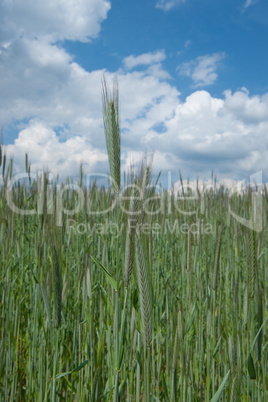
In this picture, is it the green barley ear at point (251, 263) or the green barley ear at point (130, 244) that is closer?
the green barley ear at point (130, 244)

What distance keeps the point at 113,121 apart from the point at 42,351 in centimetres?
62

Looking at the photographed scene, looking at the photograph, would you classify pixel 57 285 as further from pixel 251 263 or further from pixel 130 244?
pixel 251 263

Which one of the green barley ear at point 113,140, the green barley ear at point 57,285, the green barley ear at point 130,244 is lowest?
the green barley ear at point 57,285

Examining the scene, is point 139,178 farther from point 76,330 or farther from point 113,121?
point 76,330

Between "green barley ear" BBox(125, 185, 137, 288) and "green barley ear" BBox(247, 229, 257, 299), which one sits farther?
"green barley ear" BBox(247, 229, 257, 299)

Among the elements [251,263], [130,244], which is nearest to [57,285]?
[130,244]

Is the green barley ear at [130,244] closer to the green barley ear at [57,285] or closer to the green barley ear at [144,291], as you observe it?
the green barley ear at [144,291]

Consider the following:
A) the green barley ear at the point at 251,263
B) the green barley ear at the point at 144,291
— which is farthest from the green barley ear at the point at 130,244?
the green barley ear at the point at 251,263

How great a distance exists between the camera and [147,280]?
1.92ft

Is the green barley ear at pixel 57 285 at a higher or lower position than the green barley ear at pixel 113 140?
lower

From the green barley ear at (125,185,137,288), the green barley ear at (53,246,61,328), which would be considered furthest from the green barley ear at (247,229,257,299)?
the green barley ear at (53,246,61,328)

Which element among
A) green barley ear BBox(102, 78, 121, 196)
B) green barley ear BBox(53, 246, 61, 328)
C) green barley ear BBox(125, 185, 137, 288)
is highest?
green barley ear BBox(102, 78, 121, 196)

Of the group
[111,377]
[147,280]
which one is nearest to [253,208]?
[147,280]

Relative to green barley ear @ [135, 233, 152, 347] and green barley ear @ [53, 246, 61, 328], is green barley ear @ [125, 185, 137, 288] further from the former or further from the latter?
green barley ear @ [53, 246, 61, 328]
